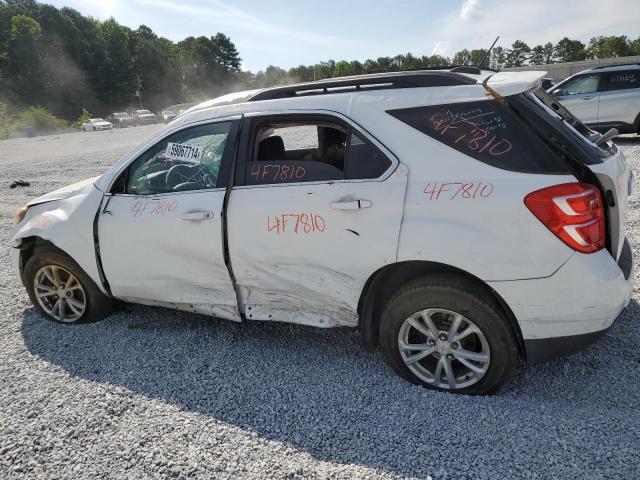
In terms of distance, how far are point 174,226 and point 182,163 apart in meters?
0.49

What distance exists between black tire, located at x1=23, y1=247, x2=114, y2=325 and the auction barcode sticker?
1255 mm

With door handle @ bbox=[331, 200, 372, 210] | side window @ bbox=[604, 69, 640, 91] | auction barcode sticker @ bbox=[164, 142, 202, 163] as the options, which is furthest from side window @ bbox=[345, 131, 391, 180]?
side window @ bbox=[604, 69, 640, 91]

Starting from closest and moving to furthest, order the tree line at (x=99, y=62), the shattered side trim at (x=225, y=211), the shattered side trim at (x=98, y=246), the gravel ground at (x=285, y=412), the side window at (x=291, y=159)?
1. the gravel ground at (x=285, y=412)
2. the side window at (x=291, y=159)
3. the shattered side trim at (x=225, y=211)
4. the shattered side trim at (x=98, y=246)
5. the tree line at (x=99, y=62)

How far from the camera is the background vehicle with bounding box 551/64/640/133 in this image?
1100cm

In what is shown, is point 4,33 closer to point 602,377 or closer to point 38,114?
point 38,114

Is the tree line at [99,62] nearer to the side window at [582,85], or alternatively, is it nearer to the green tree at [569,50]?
the green tree at [569,50]

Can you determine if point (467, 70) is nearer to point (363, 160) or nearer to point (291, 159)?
→ point (363, 160)

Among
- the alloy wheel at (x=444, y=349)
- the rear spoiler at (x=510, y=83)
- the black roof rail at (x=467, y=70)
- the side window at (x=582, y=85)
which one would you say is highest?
the side window at (x=582, y=85)

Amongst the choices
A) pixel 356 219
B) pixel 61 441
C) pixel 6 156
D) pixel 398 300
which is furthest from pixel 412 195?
pixel 6 156

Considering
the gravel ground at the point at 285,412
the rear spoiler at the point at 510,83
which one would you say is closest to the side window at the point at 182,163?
the gravel ground at the point at 285,412

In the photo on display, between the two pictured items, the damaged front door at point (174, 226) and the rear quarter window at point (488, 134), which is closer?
the rear quarter window at point (488, 134)

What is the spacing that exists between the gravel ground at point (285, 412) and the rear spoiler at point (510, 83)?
172 cm

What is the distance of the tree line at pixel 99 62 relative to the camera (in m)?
77.4

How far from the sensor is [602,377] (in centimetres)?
286
